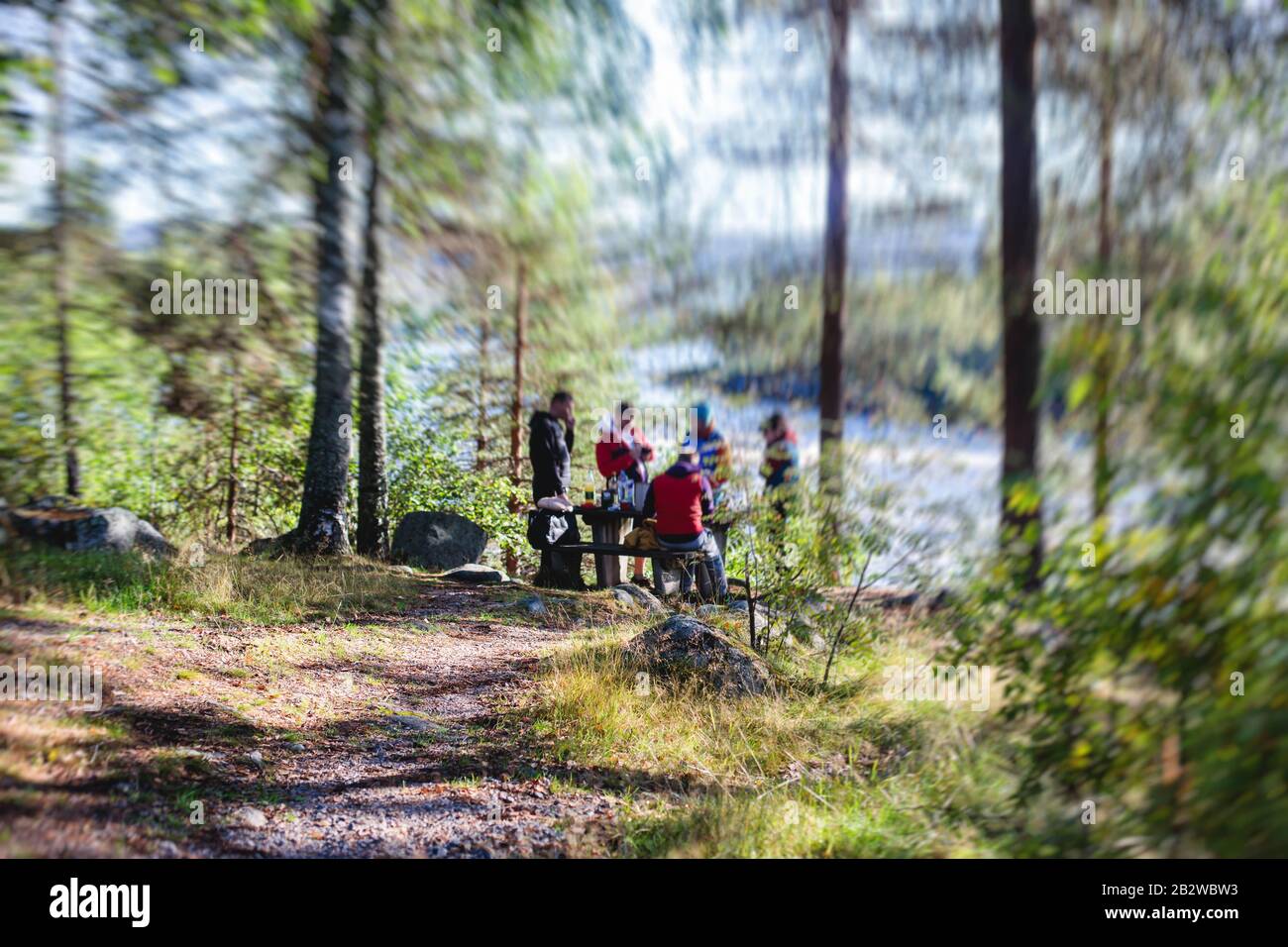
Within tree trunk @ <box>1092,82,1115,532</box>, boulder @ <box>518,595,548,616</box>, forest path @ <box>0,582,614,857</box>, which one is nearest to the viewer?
tree trunk @ <box>1092,82,1115,532</box>

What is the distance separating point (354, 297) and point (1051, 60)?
153 inches

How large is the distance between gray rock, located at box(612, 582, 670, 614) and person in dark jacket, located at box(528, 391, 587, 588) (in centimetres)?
82

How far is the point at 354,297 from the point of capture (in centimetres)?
353

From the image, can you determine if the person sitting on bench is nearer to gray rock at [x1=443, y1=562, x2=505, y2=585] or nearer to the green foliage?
gray rock at [x1=443, y1=562, x2=505, y2=585]

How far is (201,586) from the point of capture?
230 inches

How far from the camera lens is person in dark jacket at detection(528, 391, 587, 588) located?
8.59m

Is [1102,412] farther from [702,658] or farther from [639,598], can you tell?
[639,598]

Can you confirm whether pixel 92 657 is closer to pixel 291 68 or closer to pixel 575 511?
pixel 291 68

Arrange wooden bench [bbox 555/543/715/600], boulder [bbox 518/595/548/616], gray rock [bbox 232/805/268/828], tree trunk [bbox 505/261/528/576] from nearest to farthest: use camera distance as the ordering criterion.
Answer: gray rock [bbox 232/805/268/828], boulder [bbox 518/595/548/616], wooden bench [bbox 555/543/715/600], tree trunk [bbox 505/261/528/576]

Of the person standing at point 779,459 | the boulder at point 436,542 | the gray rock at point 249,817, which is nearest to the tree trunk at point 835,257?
the person standing at point 779,459

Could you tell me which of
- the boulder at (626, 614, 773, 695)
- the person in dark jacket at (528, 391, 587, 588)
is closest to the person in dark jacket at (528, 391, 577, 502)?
the person in dark jacket at (528, 391, 587, 588)

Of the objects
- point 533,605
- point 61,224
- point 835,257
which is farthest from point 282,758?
point 835,257

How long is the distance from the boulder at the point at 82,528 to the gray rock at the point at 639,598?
4434mm

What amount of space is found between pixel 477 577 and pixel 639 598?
2.18 metres
